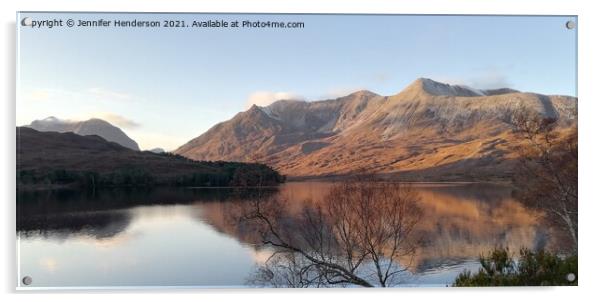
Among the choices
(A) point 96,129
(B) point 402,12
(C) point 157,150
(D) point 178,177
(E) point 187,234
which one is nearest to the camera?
(B) point 402,12

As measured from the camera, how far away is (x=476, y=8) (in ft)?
22.5

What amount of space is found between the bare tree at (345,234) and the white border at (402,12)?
0.54 m

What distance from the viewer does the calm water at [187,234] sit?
689 cm

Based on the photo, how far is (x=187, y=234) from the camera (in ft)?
25.4

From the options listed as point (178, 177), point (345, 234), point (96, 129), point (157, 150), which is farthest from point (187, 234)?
point (345, 234)

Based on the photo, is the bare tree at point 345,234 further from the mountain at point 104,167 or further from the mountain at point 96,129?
the mountain at point 96,129

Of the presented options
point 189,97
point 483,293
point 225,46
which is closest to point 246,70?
point 225,46

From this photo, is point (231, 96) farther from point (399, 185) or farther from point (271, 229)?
point (399, 185)

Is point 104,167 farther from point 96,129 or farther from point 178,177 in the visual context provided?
point 178,177

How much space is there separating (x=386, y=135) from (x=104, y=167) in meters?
4.76

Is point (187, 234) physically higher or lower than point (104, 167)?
lower

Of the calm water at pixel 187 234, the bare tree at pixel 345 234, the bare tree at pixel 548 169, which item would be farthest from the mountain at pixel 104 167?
the bare tree at pixel 548 169

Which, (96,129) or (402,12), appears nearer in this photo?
(402,12)

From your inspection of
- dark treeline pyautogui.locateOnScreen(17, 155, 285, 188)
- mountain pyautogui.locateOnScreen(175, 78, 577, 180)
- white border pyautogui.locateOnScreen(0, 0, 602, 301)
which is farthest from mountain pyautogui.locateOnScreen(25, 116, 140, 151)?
mountain pyautogui.locateOnScreen(175, 78, 577, 180)
